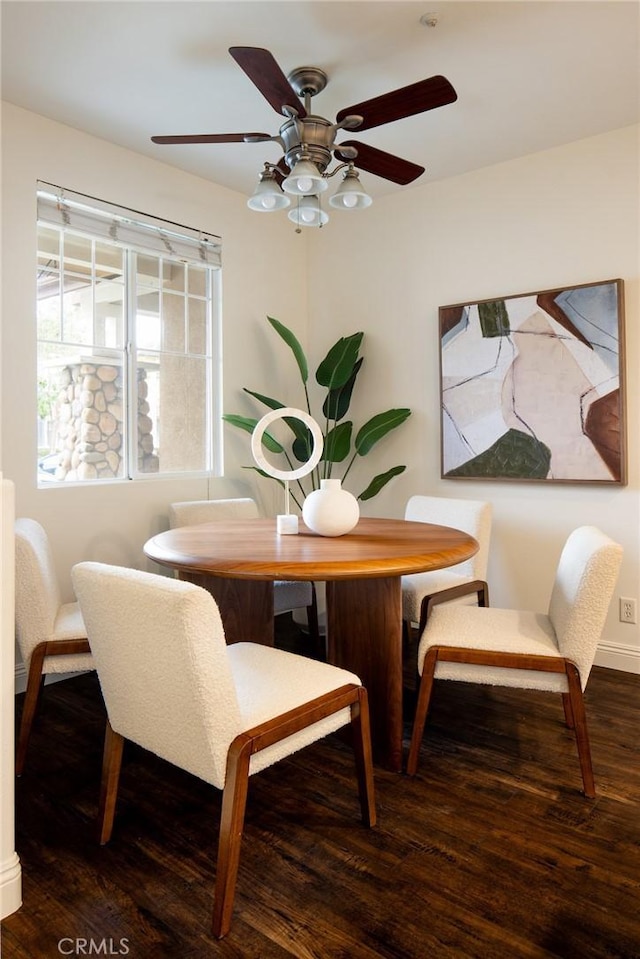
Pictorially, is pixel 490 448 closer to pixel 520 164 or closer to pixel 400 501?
pixel 400 501

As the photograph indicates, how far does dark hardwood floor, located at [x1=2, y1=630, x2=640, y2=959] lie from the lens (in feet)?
4.66

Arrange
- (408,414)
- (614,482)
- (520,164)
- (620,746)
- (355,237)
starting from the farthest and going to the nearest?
1. (355,237)
2. (408,414)
3. (520,164)
4. (614,482)
5. (620,746)

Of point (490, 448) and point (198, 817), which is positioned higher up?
point (490, 448)

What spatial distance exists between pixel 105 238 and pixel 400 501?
219 cm

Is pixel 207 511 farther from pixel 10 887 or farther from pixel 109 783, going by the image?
pixel 10 887

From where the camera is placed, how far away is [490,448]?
3463 mm

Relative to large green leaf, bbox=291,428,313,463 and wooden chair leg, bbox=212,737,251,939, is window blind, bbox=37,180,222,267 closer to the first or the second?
large green leaf, bbox=291,428,313,463

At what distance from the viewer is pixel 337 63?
2.46 meters

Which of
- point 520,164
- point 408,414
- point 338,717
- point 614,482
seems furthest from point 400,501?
point 338,717

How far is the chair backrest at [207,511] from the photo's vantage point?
10.4 feet

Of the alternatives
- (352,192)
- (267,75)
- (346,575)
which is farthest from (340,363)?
(346,575)

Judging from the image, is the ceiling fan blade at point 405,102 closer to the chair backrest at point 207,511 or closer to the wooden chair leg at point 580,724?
the wooden chair leg at point 580,724

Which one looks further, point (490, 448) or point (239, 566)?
point (490, 448)

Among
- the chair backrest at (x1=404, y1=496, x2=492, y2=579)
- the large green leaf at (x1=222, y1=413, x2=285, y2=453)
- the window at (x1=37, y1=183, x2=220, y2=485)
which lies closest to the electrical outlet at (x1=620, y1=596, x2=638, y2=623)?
the chair backrest at (x1=404, y1=496, x2=492, y2=579)
